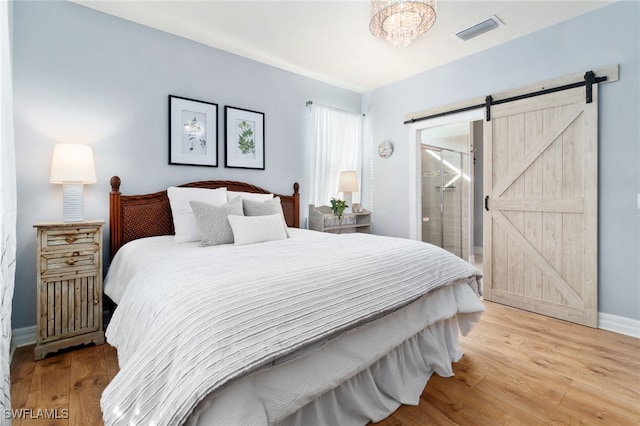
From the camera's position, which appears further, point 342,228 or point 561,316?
point 342,228

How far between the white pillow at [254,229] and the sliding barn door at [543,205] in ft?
7.78

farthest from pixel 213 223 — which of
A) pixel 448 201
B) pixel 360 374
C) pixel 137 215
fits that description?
pixel 448 201

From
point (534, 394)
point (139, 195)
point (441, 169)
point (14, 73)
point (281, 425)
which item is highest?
point (14, 73)

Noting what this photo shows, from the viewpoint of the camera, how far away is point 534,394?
1708mm

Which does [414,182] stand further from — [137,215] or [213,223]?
[137,215]

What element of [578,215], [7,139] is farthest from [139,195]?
[578,215]

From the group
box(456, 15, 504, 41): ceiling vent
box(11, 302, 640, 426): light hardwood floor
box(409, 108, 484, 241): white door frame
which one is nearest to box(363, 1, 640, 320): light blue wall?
box(456, 15, 504, 41): ceiling vent

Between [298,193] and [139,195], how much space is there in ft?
5.70

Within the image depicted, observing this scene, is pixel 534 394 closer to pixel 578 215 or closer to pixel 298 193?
pixel 578 215

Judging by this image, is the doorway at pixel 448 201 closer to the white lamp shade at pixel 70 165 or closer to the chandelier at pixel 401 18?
the chandelier at pixel 401 18

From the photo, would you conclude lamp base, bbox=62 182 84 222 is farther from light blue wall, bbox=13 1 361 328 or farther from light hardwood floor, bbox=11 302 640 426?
light hardwood floor, bbox=11 302 640 426

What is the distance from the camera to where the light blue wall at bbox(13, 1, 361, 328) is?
7.54 ft

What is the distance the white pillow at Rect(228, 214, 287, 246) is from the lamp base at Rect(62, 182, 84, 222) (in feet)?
3.65

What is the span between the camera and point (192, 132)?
9.93ft
